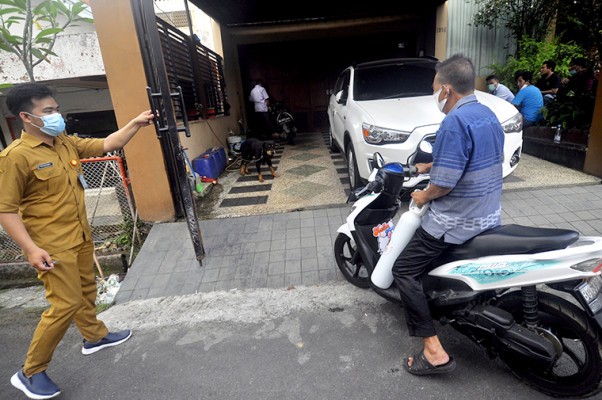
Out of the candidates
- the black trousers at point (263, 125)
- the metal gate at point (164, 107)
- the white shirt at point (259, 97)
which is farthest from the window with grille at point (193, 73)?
the metal gate at point (164, 107)

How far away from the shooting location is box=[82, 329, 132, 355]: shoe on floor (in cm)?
277

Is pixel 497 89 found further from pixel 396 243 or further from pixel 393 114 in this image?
pixel 396 243

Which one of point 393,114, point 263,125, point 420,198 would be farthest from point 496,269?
point 263,125

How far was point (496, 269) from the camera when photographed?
6.38 feet

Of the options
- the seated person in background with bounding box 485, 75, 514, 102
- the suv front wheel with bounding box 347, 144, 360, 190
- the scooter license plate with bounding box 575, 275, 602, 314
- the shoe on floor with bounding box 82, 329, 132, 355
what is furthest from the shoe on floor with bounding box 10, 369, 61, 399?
the seated person in background with bounding box 485, 75, 514, 102

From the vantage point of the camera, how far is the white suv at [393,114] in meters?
4.24

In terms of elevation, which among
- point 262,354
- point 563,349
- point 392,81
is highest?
point 392,81

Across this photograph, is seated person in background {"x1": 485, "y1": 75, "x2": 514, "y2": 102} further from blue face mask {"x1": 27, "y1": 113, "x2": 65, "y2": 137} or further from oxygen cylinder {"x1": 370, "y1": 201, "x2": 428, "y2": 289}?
blue face mask {"x1": 27, "y1": 113, "x2": 65, "y2": 137}

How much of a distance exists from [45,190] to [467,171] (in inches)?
99.1

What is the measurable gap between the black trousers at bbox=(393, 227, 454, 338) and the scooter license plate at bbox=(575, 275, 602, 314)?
661 mm

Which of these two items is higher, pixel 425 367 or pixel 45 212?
pixel 45 212

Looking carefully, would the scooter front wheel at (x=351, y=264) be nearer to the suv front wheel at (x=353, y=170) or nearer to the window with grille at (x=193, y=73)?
the suv front wheel at (x=353, y=170)

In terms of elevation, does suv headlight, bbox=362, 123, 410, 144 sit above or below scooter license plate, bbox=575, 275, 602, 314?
above

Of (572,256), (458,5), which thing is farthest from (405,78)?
(458,5)
